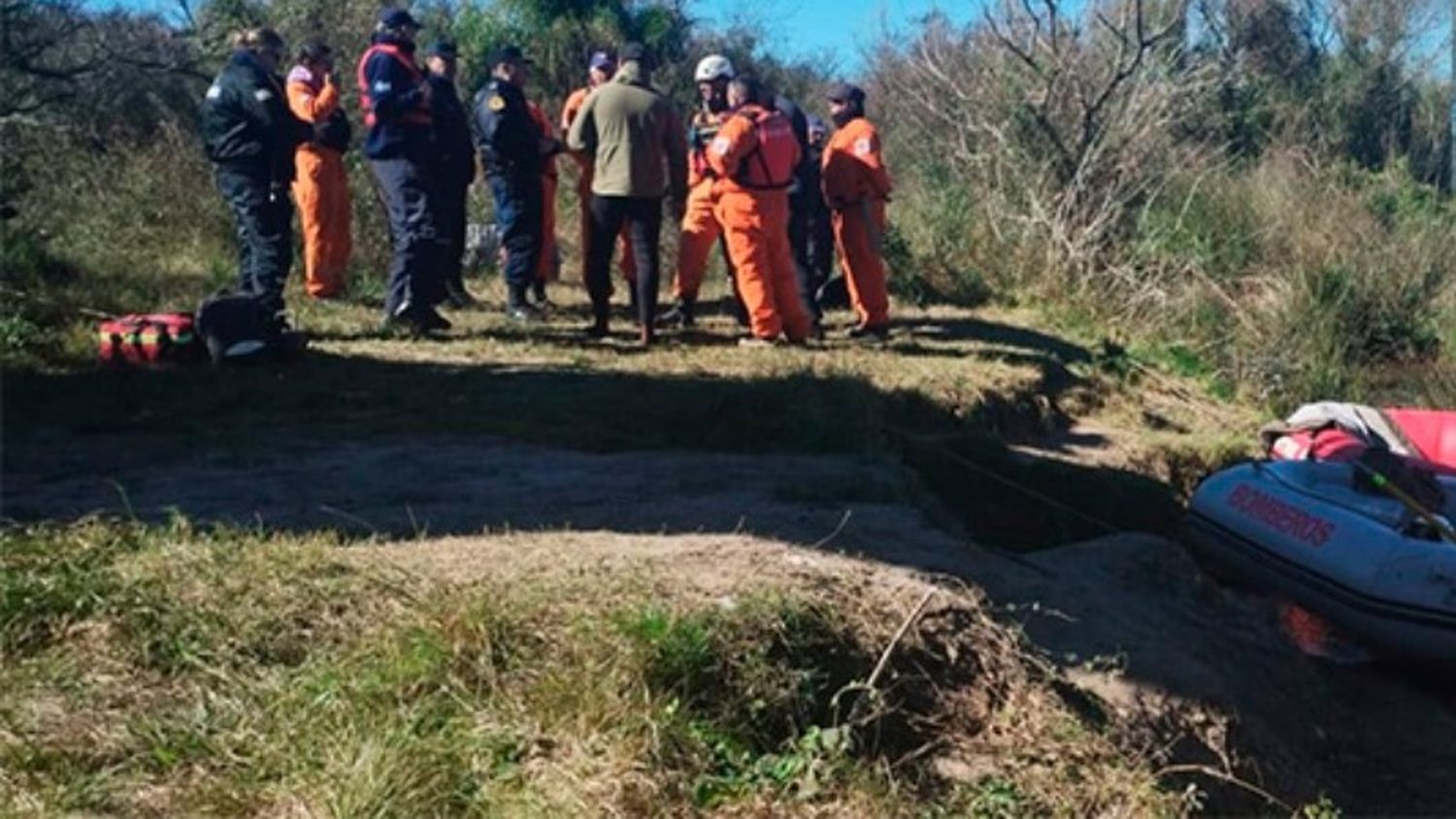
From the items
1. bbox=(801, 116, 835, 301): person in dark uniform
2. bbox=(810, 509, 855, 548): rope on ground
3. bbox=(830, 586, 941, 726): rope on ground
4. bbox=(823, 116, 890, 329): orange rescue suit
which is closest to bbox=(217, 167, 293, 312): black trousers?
bbox=(823, 116, 890, 329): orange rescue suit

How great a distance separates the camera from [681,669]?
4.36 metres

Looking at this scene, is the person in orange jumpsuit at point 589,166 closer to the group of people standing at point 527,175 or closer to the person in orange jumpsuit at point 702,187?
the group of people standing at point 527,175

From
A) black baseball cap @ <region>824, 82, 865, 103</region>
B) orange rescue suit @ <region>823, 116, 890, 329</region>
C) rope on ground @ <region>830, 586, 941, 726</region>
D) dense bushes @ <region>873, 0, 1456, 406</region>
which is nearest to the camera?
rope on ground @ <region>830, 586, 941, 726</region>

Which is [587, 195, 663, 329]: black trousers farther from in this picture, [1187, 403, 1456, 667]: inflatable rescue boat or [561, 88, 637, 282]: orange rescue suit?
[1187, 403, 1456, 667]: inflatable rescue boat

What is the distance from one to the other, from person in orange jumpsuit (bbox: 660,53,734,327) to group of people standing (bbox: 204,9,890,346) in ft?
0.04

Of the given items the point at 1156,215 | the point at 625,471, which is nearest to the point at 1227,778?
the point at 625,471

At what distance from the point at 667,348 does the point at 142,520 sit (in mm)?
5117

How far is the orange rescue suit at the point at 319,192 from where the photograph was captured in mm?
11836

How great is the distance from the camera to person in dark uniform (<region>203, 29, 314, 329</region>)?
9906 mm

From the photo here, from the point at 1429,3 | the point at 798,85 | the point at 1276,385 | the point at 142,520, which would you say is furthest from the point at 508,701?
the point at 1429,3

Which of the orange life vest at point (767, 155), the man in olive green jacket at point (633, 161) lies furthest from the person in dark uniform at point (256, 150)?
the orange life vest at point (767, 155)

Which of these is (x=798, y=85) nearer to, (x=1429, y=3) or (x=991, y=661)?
(x=1429, y=3)

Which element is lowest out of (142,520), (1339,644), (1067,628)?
(1339,644)

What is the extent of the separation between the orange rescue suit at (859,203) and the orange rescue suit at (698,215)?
2.79ft
